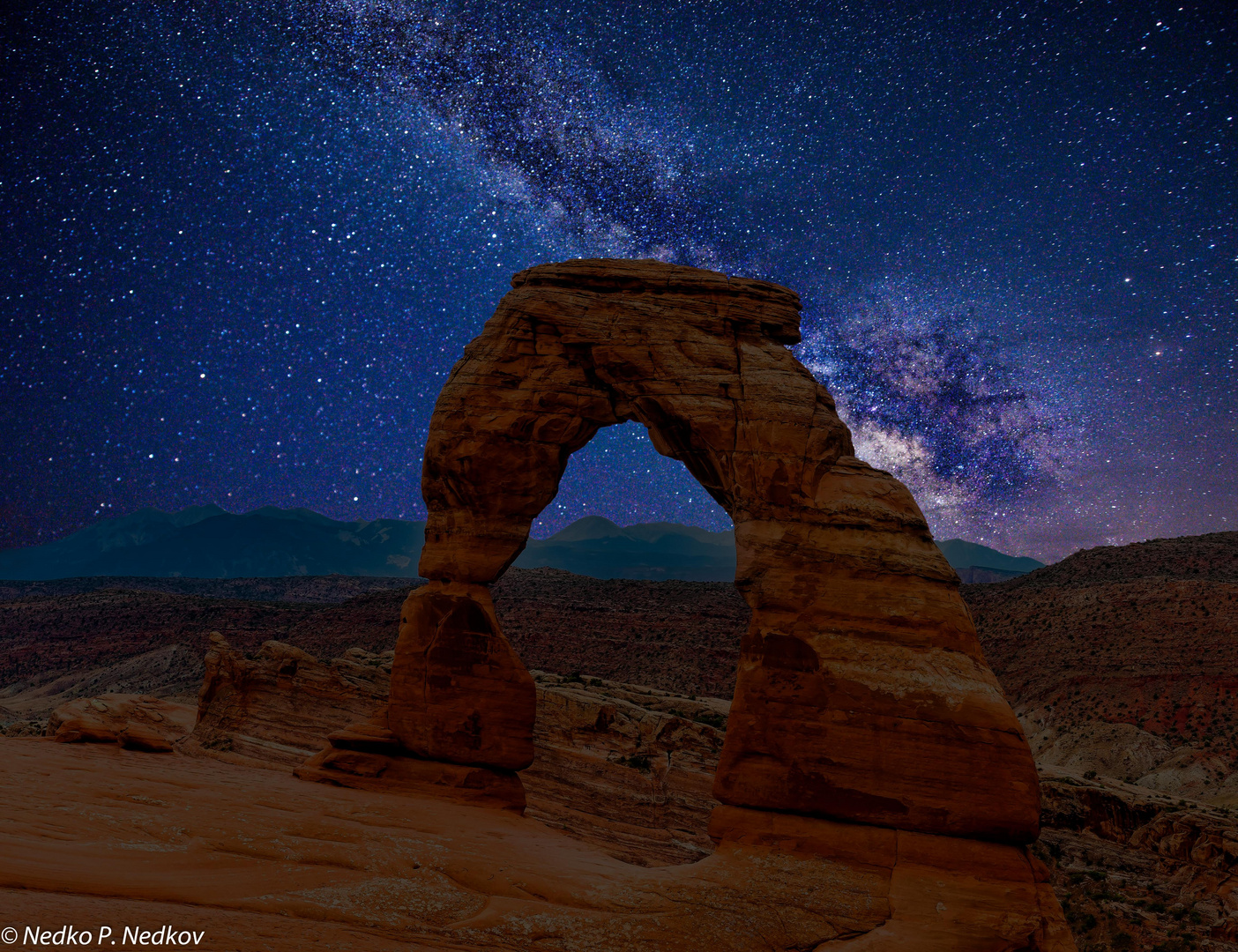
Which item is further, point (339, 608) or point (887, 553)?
point (339, 608)

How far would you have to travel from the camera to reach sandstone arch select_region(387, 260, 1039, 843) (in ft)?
36.8

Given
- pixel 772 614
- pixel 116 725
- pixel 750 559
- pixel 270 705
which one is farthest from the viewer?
pixel 270 705

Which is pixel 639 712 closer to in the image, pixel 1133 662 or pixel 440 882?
pixel 440 882

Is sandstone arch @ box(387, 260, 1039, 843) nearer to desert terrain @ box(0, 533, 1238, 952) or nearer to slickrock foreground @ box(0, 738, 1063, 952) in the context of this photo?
slickrock foreground @ box(0, 738, 1063, 952)

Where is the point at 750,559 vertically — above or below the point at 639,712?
above

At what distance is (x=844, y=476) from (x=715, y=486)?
2.44 m

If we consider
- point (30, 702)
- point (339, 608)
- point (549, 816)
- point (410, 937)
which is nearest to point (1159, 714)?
point (549, 816)

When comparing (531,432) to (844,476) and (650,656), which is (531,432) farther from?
(650,656)

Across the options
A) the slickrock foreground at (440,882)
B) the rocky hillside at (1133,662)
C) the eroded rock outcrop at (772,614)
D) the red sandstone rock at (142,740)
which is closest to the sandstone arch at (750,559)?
the eroded rock outcrop at (772,614)

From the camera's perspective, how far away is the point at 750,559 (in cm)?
1309

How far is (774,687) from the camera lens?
474 inches

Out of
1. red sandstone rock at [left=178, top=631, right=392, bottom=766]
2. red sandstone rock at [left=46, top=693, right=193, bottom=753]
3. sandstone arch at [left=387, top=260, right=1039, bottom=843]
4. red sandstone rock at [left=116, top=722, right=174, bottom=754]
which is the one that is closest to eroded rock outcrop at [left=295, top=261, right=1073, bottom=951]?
sandstone arch at [left=387, top=260, right=1039, bottom=843]

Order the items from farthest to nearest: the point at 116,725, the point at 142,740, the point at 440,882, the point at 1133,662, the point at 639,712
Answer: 1. the point at 1133,662
2. the point at 639,712
3. the point at 116,725
4. the point at 142,740
5. the point at 440,882

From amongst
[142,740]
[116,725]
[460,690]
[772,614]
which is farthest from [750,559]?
[116,725]
